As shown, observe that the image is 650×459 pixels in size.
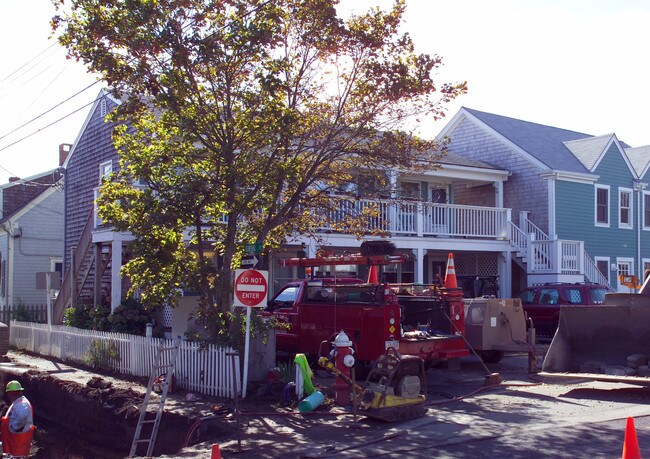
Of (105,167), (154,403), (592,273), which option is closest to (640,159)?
(592,273)

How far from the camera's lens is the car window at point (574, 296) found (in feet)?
63.4

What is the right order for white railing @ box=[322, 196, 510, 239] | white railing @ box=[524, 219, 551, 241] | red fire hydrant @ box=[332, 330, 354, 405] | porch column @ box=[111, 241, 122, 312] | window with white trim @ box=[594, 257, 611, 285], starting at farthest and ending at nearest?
1. window with white trim @ box=[594, 257, 611, 285]
2. white railing @ box=[524, 219, 551, 241]
3. white railing @ box=[322, 196, 510, 239]
4. porch column @ box=[111, 241, 122, 312]
5. red fire hydrant @ box=[332, 330, 354, 405]

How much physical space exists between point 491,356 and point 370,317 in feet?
15.5

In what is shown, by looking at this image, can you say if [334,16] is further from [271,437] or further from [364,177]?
[271,437]

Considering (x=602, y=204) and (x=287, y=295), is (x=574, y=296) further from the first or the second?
(x=602, y=204)

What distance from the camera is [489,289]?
22984mm

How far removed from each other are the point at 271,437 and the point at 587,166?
2280 cm

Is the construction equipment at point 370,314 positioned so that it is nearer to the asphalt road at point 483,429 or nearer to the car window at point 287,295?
the car window at point 287,295

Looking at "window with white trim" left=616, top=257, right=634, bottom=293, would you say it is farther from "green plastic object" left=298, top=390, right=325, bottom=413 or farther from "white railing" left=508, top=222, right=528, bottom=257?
"green plastic object" left=298, top=390, right=325, bottom=413

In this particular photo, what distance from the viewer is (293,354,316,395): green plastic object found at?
11.1 m

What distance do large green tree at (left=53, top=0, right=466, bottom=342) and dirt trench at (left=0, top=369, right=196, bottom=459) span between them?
209 cm

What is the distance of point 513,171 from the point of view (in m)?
28.4

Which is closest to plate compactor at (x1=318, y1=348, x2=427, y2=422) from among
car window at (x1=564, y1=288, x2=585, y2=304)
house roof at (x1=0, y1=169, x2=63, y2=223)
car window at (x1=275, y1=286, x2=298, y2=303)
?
car window at (x1=275, y1=286, x2=298, y2=303)

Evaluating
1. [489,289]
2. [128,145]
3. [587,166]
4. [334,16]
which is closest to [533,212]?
[587,166]
